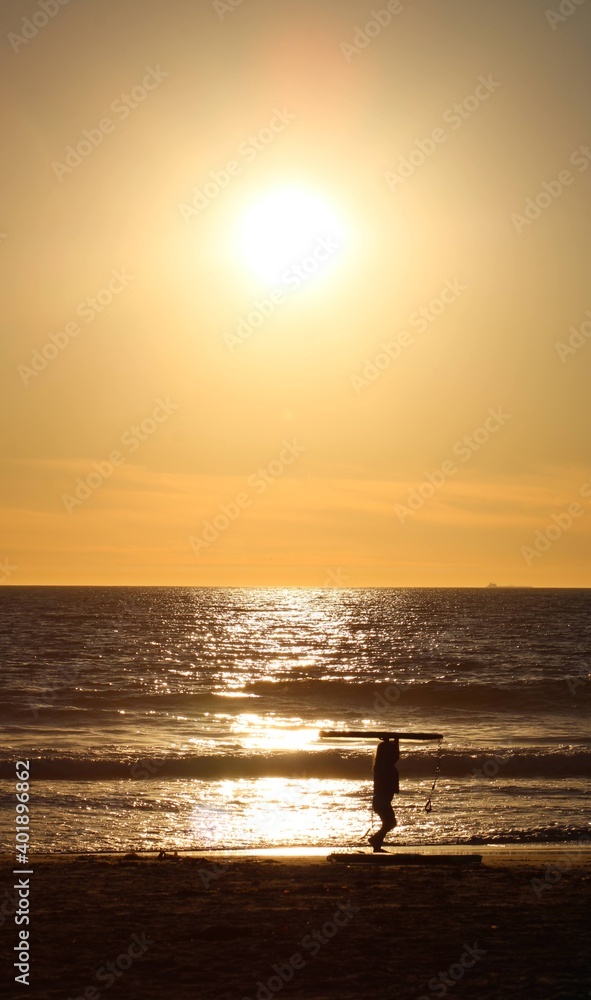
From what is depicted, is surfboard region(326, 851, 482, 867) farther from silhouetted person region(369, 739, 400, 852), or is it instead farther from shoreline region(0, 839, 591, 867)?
silhouetted person region(369, 739, 400, 852)

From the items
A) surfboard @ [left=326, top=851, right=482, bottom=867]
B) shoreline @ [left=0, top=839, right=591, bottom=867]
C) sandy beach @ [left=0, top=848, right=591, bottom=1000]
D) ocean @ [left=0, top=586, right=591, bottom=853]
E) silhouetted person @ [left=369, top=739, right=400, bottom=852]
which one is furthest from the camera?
ocean @ [left=0, top=586, right=591, bottom=853]

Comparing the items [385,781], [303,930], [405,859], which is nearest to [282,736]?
[385,781]

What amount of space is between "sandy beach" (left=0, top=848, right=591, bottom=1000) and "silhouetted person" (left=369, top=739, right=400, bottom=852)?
168 centimetres

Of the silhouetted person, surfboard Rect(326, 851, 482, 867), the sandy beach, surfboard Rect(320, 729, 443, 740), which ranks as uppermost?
surfboard Rect(320, 729, 443, 740)

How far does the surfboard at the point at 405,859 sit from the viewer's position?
15484 mm

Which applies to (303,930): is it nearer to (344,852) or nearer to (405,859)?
(405,859)

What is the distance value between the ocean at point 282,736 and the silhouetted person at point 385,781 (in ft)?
5.41

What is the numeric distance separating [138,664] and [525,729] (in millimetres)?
35560

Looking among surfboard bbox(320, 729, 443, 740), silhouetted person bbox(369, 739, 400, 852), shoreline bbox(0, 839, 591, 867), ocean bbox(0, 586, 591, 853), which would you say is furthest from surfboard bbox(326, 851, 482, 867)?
ocean bbox(0, 586, 591, 853)

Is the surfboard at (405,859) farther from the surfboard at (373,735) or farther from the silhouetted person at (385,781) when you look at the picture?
the surfboard at (373,735)

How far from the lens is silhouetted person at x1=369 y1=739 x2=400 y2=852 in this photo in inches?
671

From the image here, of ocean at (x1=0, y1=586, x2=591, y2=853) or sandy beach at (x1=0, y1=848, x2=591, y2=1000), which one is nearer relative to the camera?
sandy beach at (x1=0, y1=848, x2=591, y2=1000)

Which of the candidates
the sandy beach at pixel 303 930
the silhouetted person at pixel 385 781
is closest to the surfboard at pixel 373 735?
the silhouetted person at pixel 385 781

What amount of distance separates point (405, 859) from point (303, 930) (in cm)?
494
